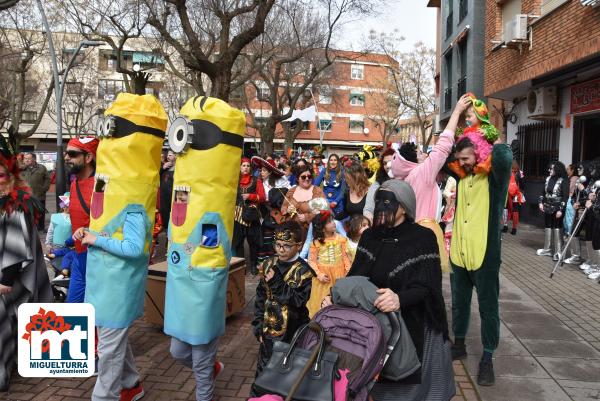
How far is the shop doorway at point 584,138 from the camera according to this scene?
12328 mm

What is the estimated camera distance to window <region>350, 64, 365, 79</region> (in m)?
56.3

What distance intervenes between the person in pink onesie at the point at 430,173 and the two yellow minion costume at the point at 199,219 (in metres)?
1.49

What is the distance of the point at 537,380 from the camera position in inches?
165

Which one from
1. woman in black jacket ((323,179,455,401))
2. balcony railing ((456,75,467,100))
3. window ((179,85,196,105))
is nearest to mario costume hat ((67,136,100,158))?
woman in black jacket ((323,179,455,401))

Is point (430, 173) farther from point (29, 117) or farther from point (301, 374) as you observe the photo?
point (29, 117)

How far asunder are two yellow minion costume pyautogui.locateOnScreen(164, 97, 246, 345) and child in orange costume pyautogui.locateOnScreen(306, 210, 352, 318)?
1467 mm

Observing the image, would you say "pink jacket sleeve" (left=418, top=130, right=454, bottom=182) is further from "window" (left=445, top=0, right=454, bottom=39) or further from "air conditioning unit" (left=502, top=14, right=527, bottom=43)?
"window" (left=445, top=0, right=454, bottom=39)

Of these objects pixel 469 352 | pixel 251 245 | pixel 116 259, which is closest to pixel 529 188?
pixel 251 245

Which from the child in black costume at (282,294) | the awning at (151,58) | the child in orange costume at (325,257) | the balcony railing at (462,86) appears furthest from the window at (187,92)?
the child in black costume at (282,294)

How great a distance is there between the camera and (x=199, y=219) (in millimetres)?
3309

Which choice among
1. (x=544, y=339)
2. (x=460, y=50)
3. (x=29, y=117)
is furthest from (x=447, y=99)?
(x=29, y=117)

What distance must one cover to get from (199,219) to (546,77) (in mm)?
11421

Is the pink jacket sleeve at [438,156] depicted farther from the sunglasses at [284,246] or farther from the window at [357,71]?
the window at [357,71]

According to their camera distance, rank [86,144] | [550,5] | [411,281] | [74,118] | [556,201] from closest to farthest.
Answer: [411,281], [86,144], [556,201], [550,5], [74,118]
